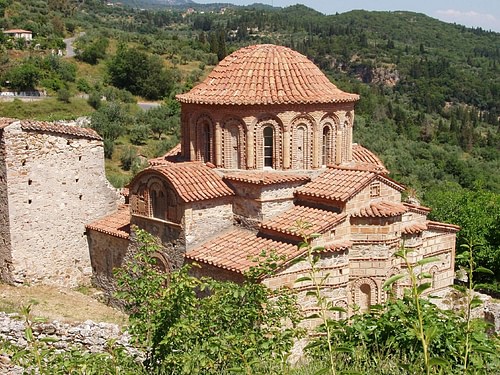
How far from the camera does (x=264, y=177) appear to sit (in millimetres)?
13297

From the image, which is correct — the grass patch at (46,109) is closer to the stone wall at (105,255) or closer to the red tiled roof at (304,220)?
the stone wall at (105,255)

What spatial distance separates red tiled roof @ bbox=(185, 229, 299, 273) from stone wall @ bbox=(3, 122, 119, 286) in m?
4.16

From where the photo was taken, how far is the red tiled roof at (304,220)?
39.9 feet

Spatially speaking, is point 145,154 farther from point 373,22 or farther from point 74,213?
point 373,22

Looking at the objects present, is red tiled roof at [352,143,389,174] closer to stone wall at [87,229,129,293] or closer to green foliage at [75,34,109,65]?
stone wall at [87,229,129,293]

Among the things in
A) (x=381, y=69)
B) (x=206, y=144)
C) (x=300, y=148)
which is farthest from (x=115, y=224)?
(x=381, y=69)

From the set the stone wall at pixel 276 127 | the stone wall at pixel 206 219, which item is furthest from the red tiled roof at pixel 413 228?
the stone wall at pixel 206 219

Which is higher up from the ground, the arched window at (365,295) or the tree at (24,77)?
the tree at (24,77)

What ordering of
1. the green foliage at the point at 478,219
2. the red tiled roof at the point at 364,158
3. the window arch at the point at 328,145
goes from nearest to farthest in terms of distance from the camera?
the window arch at the point at 328,145
the red tiled roof at the point at 364,158
the green foliage at the point at 478,219

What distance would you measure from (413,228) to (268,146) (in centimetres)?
397

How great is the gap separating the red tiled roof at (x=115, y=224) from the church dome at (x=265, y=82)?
362cm

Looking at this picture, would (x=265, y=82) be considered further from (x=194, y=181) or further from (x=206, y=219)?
(x=206, y=219)

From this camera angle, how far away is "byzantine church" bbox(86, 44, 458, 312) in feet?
41.2

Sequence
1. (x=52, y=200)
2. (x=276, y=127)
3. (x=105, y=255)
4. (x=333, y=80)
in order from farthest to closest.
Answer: (x=333, y=80) → (x=105, y=255) → (x=52, y=200) → (x=276, y=127)
